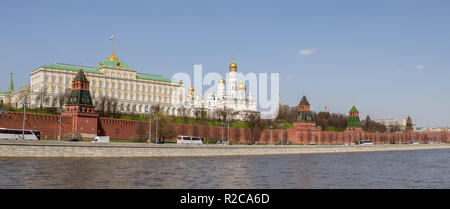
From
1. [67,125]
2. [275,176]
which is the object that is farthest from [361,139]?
[275,176]

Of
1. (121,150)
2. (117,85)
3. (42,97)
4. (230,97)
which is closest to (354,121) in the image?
(230,97)

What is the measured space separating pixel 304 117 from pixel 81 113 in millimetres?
46525

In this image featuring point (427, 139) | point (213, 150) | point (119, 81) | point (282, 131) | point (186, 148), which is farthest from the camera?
→ point (427, 139)

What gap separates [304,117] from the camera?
87.6 meters

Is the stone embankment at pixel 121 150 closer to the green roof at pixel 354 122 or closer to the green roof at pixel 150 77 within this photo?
the green roof at pixel 354 122

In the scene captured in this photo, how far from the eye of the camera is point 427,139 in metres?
131

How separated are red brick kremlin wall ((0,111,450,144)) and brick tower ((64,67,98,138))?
0.81 metres

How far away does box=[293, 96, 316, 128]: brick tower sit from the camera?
8712cm

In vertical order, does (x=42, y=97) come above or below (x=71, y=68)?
below

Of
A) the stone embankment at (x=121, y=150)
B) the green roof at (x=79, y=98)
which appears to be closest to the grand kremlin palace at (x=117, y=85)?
the green roof at (x=79, y=98)

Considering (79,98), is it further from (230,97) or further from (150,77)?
(230,97)

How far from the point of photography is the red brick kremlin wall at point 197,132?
4897cm
